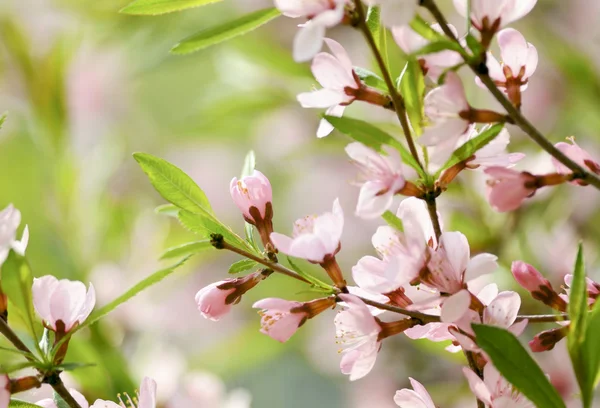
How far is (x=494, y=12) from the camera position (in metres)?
0.39

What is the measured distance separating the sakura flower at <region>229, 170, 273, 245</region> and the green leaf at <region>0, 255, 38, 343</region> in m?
0.12

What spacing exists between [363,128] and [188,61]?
3.66ft

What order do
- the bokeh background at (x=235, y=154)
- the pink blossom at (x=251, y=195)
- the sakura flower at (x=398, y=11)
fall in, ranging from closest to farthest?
the sakura flower at (x=398, y=11)
the pink blossom at (x=251, y=195)
the bokeh background at (x=235, y=154)

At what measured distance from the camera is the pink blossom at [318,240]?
39 centimetres

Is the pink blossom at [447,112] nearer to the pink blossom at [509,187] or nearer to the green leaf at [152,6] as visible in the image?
the pink blossom at [509,187]

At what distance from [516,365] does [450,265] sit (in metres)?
0.06

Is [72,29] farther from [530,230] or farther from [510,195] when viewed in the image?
[510,195]

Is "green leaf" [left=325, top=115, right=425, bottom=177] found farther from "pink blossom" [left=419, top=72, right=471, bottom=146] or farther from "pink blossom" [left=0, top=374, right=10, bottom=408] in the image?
"pink blossom" [left=0, top=374, right=10, bottom=408]

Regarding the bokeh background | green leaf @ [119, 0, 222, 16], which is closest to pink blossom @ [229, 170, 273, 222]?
green leaf @ [119, 0, 222, 16]

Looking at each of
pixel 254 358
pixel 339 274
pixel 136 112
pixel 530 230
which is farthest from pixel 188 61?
pixel 339 274

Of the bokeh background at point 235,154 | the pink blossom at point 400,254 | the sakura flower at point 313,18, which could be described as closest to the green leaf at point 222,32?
the sakura flower at point 313,18

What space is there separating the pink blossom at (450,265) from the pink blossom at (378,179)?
0.13 feet

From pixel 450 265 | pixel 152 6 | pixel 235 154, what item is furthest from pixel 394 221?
pixel 235 154

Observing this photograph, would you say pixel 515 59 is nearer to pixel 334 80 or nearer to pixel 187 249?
pixel 334 80
